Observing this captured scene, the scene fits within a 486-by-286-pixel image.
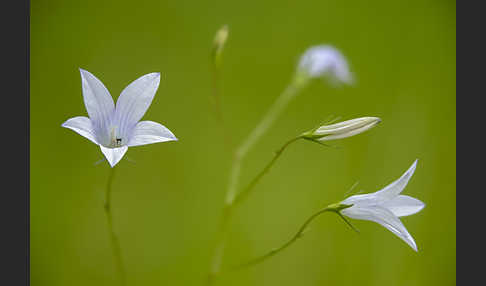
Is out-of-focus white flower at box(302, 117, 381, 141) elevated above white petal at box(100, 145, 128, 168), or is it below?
above

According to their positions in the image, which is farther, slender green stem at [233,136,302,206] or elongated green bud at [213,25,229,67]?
elongated green bud at [213,25,229,67]

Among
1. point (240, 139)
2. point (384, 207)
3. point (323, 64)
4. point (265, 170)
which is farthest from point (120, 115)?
point (240, 139)

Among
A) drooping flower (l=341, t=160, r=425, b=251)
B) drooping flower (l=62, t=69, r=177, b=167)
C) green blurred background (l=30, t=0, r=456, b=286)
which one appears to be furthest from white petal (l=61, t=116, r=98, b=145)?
green blurred background (l=30, t=0, r=456, b=286)

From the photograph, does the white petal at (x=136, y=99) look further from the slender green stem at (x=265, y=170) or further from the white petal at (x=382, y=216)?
the white petal at (x=382, y=216)

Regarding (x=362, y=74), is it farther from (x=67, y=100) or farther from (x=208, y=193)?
(x=67, y=100)

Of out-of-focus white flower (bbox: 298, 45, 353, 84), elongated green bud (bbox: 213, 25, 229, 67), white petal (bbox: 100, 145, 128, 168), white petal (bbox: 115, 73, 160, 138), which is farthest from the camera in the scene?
out-of-focus white flower (bbox: 298, 45, 353, 84)

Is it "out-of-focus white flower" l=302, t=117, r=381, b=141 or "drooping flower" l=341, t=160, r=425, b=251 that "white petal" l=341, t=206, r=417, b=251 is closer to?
"drooping flower" l=341, t=160, r=425, b=251

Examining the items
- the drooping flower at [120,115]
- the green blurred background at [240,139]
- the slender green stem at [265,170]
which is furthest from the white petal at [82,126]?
the green blurred background at [240,139]
